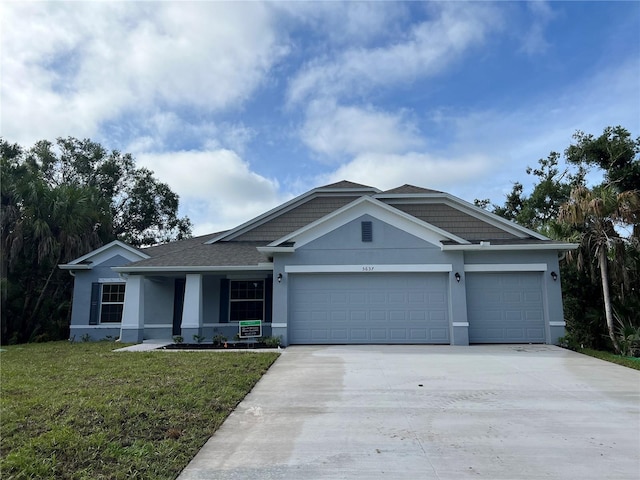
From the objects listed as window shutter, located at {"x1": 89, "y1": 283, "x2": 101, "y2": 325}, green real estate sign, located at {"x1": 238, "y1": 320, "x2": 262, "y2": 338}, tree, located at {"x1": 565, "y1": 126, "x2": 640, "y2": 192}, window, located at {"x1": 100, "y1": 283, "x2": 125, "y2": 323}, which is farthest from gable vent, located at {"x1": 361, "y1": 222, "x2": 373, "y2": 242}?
tree, located at {"x1": 565, "y1": 126, "x2": 640, "y2": 192}

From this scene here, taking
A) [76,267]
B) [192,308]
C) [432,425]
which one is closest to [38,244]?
[76,267]

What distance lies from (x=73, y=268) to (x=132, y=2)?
34.7 ft

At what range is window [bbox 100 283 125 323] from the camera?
631 inches

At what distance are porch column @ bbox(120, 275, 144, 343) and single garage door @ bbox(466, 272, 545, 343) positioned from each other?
35.8 ft

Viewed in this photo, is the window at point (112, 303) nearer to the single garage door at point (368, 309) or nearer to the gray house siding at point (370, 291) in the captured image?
the gray house siding at point (370, 291)

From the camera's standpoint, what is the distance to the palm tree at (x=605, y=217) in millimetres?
12289

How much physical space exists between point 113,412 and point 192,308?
28.6ft

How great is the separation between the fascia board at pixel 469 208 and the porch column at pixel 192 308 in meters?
7.49

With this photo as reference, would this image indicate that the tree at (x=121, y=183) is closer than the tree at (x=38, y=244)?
No

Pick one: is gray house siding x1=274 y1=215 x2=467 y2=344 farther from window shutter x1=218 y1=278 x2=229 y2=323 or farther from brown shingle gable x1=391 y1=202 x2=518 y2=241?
window shutter x1=218 y1=278 x2=229 y2=323

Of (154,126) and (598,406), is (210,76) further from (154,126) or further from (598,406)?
(598,406)

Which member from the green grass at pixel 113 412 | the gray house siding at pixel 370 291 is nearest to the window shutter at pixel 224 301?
the gray house siding at pixel 370 291

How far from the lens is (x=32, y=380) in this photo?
762cm


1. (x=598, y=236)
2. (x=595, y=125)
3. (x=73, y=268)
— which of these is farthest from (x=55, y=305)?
(x=595, y=125)
